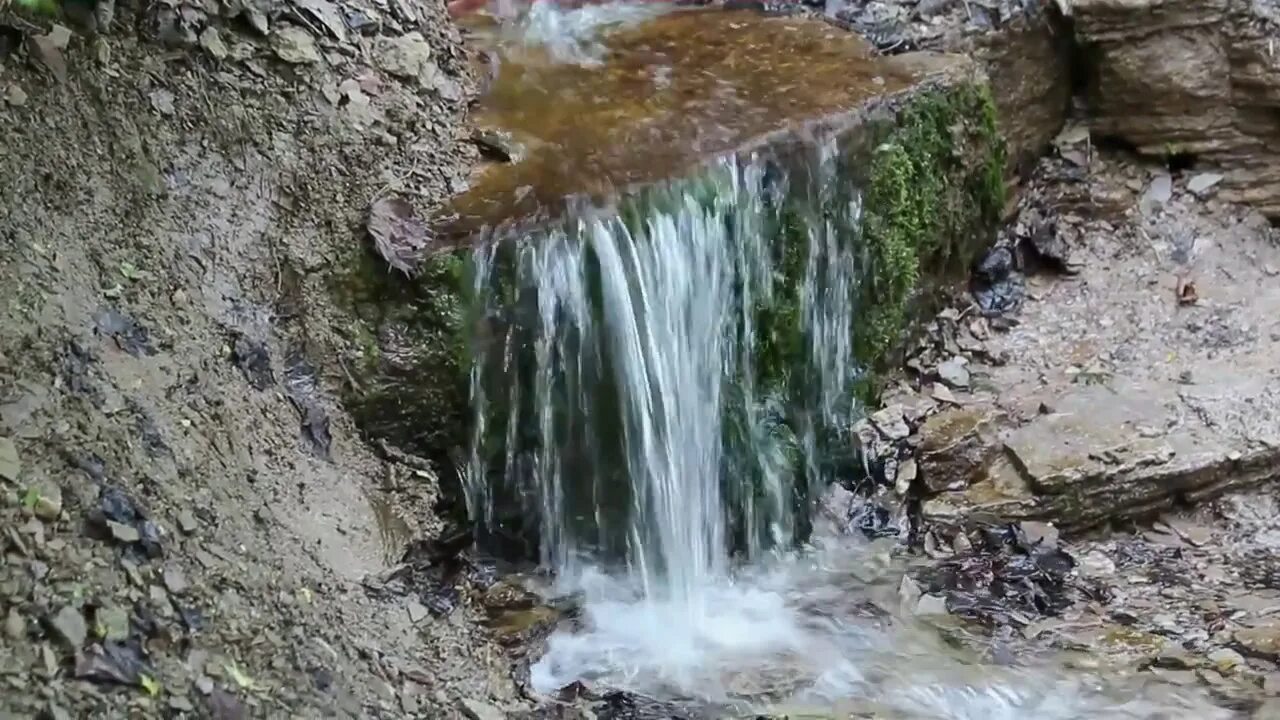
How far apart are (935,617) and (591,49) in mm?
2386

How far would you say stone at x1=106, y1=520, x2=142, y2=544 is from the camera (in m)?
2.42

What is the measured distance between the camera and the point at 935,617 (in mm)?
3605

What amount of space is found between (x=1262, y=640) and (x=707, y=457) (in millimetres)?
1675

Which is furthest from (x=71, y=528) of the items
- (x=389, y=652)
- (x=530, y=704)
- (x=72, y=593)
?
(x=530, y=704)

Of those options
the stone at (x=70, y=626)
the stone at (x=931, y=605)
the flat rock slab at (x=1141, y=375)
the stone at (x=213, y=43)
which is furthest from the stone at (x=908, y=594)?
the stone at (x=213, y=43)

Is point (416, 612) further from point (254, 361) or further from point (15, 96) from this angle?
point (15, 96)

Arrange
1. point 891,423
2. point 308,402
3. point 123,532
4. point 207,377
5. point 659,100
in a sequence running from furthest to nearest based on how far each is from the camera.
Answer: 1. point 891,423
2. point 659,100
3. point 308,402
4. point 207,377
5. point 123,532

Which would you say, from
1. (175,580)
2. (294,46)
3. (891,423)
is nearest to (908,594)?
(891,423)

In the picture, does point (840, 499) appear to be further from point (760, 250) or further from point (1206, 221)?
point (1206, 221)

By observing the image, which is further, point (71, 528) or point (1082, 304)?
point (1082, 304)

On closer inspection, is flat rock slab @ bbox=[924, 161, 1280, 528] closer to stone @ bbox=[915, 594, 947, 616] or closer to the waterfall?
stone @ bbox=[915, 594, 947, 616]

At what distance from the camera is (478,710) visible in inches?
114

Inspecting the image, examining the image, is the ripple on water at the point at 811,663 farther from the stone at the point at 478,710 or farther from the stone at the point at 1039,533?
the stone at the point at 1039,533

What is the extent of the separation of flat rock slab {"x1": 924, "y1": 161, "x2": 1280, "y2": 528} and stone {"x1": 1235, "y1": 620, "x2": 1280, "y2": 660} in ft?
2.02
